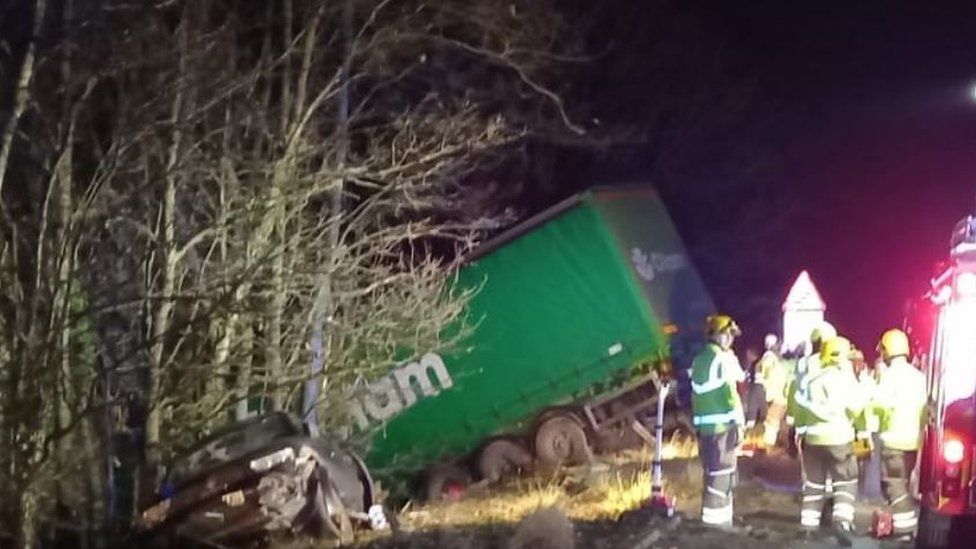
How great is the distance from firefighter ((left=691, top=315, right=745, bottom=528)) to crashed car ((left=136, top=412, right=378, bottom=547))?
279 cm

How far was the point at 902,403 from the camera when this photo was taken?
36.5 feet

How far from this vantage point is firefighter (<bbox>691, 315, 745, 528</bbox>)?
11.4 metres

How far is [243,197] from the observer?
572 inches

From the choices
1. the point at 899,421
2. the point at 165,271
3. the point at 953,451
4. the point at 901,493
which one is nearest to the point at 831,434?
the point at 899,421

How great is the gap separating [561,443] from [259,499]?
21.3ft

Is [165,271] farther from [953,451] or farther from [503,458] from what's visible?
[953,451]

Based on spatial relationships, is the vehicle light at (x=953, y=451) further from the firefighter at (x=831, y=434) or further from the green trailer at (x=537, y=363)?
the green trailer at (x=537, y=363)

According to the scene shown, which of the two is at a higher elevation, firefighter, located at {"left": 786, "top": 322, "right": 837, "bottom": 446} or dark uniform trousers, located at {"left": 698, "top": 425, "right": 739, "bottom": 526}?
firefighter, located at {"left": 786, "top": 322, "right": 837, "bottom": 446}

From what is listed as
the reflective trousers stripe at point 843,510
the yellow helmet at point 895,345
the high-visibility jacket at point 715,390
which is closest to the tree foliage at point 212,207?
the high-visibility jacket at point 715,390

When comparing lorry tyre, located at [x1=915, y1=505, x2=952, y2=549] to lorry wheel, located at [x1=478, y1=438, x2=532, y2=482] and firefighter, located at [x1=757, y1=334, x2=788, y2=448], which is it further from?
lorry wheel, located at [x1=478, y1=438, x2=532, y2=482]

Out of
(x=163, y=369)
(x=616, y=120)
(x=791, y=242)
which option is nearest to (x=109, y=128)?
(x=163, y=369)

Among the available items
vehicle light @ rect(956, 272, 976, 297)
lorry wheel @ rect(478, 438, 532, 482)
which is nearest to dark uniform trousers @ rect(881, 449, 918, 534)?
vehicle light @ rect(956, 272, 976, 297)

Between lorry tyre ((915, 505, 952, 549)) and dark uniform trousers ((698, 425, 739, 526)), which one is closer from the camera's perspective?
lorry tyre ((915, 505, 952, 549))

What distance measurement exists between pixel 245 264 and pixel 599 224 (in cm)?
568
